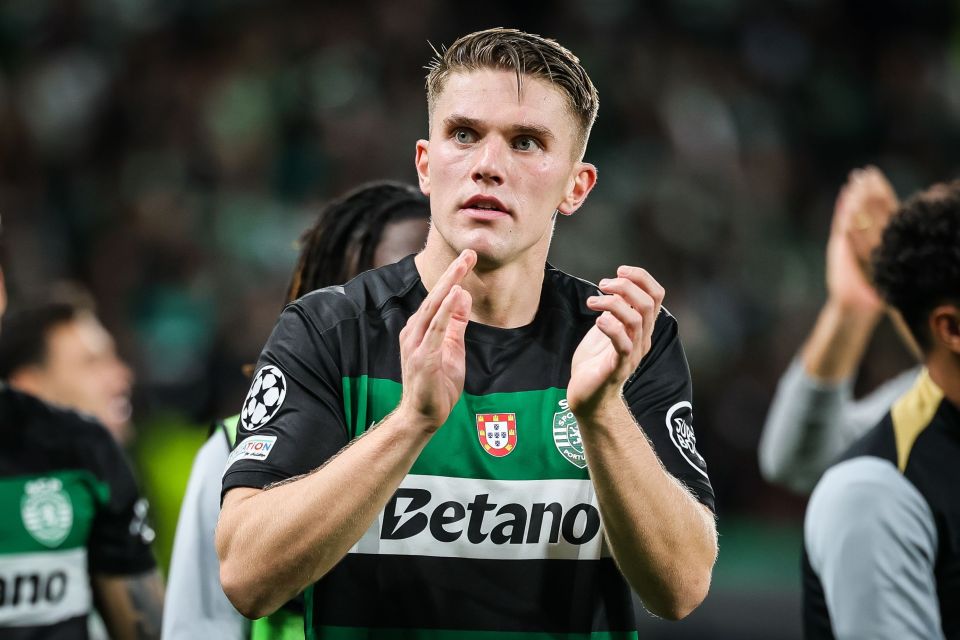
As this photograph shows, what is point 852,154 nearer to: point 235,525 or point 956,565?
point 956,565

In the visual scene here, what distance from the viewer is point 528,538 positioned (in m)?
2.70

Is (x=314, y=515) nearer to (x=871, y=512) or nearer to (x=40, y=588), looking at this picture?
(x=871, y=512)

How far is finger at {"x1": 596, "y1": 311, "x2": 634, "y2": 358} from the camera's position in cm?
237

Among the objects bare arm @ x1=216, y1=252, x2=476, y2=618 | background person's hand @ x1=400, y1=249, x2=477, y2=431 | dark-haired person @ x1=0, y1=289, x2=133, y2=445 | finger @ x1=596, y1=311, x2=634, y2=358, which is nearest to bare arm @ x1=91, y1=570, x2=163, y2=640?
dark-haired person @ x1=0, y1=289, x2=133, y2=445

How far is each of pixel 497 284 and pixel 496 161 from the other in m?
0.30

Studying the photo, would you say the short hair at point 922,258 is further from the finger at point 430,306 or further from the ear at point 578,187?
the finger at point 430,306

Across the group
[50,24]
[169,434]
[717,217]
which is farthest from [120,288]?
[717,217]

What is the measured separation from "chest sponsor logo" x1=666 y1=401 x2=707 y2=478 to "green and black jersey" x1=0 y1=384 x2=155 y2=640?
192 cm

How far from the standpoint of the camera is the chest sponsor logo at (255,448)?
2.49 metres

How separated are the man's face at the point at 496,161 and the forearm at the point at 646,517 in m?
0.47

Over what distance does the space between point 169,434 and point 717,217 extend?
4921mm

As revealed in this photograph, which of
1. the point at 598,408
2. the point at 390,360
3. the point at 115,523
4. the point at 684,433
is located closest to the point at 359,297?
the point at 390,360

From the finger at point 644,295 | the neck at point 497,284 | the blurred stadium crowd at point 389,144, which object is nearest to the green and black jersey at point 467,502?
the neck at point 497,284

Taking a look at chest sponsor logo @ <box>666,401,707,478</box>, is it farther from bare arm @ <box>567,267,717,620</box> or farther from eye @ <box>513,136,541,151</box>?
eye @ <box>513,136,541,151</box>
